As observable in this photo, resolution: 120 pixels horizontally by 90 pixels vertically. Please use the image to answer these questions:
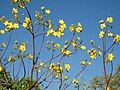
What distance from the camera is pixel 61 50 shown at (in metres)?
9.05

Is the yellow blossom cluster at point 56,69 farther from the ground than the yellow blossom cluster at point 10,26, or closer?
closer

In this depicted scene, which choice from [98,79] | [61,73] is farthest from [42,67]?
[98,79]

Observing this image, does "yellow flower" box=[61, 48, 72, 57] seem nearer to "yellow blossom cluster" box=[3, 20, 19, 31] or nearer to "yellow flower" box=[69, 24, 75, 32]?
"yellow flower" box=[69, 24, 75, 32]

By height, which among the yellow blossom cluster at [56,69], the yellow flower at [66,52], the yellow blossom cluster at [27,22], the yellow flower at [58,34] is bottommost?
the yellow blossom cluster at [56,69]

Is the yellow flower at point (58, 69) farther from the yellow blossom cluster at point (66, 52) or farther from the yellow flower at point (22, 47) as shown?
the yellow flower at point (22, 47)

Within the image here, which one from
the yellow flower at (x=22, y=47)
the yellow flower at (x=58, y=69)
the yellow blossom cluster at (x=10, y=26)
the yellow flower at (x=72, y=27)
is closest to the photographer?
the yellow blossom cluster at (x=10, y=26)

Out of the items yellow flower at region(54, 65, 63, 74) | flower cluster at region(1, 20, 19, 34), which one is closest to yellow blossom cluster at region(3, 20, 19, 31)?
flower cluster at region(1, 20, 19, 34)

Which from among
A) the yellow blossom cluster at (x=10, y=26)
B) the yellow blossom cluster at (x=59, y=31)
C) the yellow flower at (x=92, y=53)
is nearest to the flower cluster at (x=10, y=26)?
the yellow blossom cluster at (x=10, y=26)

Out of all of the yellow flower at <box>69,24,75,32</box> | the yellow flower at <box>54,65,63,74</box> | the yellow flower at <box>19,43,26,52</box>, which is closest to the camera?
the yellow flower at <box>69,24,75,32</box>

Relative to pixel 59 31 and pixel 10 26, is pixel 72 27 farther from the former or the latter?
pixel 10 26

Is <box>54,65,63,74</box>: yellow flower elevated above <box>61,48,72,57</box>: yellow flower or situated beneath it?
situated beneath

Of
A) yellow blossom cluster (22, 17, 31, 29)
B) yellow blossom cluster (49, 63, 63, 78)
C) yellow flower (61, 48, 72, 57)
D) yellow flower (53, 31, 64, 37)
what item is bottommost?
yellow blossom cluster (49, 63, 63, 78)

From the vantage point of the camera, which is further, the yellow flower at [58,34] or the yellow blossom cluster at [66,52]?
the yellow blossom cluster at [66,52]

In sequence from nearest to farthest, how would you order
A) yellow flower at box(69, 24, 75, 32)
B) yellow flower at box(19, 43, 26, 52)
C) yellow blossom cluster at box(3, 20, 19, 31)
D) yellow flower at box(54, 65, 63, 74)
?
yellow blossom cluster at box(3, 20, 19, 31) < yellow flower at box(69, 24, 75, 32) < yellow flower at box(54, 65, 63, 74) < yellow flower at box(19, 43, 26, 52)
